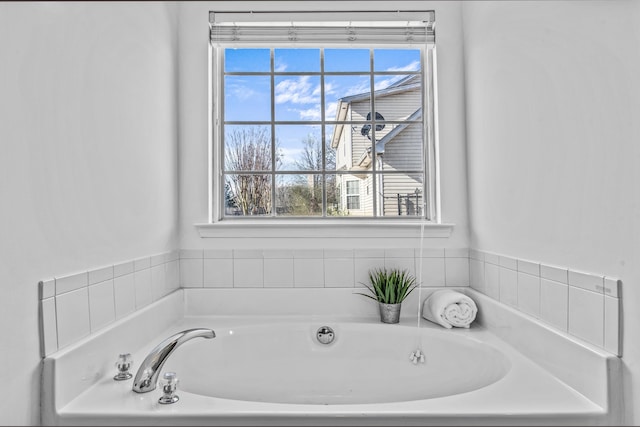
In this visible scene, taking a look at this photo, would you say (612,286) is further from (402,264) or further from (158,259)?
(158,259)

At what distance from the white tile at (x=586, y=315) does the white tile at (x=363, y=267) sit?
0.93 metres

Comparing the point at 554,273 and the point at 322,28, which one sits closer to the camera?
the point at 554,273

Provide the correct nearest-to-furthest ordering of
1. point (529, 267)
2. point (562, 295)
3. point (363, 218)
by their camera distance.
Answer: point (562, 295)
point (529, 267)
point (363, 218)

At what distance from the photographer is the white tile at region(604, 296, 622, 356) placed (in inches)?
41.9

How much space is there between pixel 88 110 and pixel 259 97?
1.06 m

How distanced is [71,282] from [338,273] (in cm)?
118

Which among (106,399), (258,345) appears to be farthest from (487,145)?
(106,399)

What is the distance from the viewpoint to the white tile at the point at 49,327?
42.9 inches

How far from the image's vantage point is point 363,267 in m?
2.07

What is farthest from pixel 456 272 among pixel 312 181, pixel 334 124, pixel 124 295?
pixel 124 295

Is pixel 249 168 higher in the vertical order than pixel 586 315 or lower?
higher

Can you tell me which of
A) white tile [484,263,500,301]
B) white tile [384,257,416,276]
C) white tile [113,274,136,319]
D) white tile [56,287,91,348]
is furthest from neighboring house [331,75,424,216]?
white tile [56,287,91,348]

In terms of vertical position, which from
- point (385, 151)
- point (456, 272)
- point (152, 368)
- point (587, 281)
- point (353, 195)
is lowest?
point (152, 368)

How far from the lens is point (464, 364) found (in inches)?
65.4
